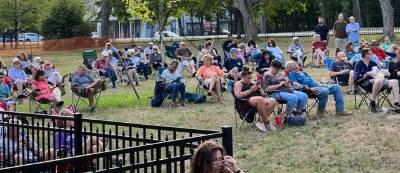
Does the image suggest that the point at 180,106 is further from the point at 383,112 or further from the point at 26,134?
the point at 26,134

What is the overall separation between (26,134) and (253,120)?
541cm

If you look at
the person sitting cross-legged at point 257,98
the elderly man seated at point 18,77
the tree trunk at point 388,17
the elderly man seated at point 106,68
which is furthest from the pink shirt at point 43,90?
the tree trunk at point 388,17

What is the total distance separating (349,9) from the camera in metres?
62.2

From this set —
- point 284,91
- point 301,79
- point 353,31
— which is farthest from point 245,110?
point 353,31

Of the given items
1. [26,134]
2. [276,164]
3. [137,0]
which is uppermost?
[137,0]

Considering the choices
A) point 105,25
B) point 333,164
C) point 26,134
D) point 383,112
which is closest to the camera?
point 26,134

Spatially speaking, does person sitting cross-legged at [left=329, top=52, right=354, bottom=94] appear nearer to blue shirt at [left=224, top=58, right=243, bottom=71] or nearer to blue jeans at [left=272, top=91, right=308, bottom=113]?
blue shirt at [left=224, top=58, right=243, bottom=71]

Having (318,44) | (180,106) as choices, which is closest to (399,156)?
(180,106)

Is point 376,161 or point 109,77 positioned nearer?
point 376,161

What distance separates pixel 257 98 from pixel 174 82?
4360mm

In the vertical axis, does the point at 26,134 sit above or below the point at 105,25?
below

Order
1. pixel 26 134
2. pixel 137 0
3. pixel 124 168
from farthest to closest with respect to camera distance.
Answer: pixel 137 0
pixel 26 134
pixel 124 168

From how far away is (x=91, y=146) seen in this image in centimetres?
678

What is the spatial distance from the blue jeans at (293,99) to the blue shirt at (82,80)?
5239 mm
